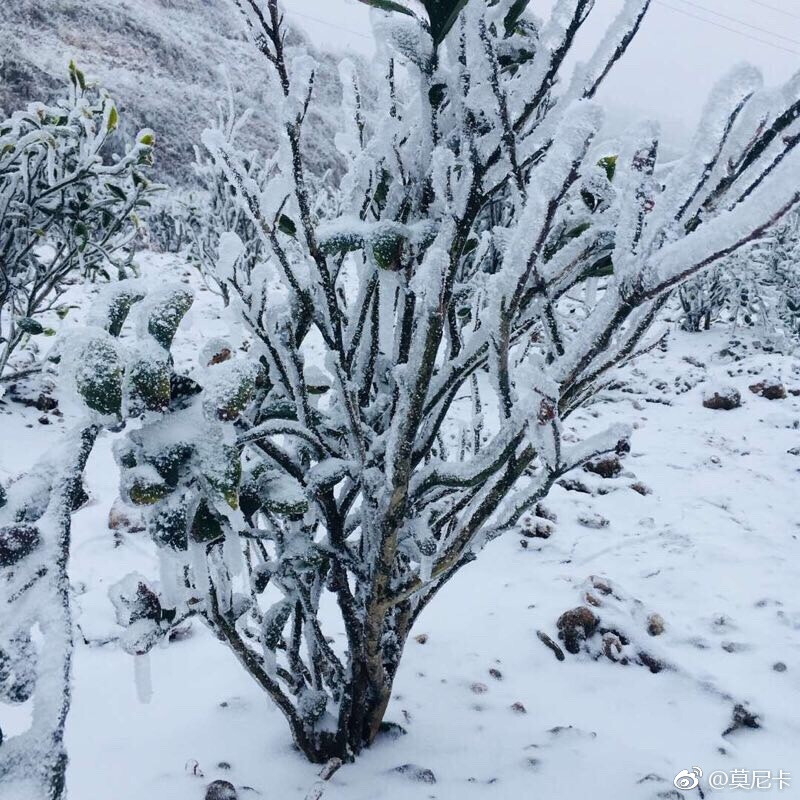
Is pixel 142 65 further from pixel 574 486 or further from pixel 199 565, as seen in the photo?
pixel 199 565

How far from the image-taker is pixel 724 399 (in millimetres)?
4625

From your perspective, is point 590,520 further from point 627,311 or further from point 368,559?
point 627,311

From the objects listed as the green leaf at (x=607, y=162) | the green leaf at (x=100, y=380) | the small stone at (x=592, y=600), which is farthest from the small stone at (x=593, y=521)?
the green leaf at (x=100, y=380)

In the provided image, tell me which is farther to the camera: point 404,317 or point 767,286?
point 767,286

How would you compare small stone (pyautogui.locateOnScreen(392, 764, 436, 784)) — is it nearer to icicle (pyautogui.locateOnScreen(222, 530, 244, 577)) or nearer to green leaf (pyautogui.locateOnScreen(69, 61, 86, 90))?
icicle (pyautogui.locateOnScreen(222, 530, 244, 577))

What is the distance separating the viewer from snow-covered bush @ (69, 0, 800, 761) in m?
0.56

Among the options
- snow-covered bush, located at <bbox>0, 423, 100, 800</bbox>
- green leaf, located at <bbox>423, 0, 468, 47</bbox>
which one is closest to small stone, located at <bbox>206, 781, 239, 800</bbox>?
snow-covered bush, located at <bbox>0, 423, 100, 800</bbox>

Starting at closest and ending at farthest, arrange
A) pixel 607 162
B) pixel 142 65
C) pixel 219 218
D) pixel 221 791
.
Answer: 1. pixel 607 162
2. pixel 221 791
3. pixel 219 218
4. pixel 142 65

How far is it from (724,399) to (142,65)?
Result: 903 inches

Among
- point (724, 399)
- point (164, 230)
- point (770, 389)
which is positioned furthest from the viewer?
point (164, 230)

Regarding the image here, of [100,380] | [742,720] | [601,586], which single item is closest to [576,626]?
[601,586]

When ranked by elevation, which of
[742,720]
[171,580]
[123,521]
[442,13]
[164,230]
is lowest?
[164,230]

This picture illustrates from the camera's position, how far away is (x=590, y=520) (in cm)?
276

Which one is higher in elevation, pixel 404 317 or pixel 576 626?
pixel 404 317
